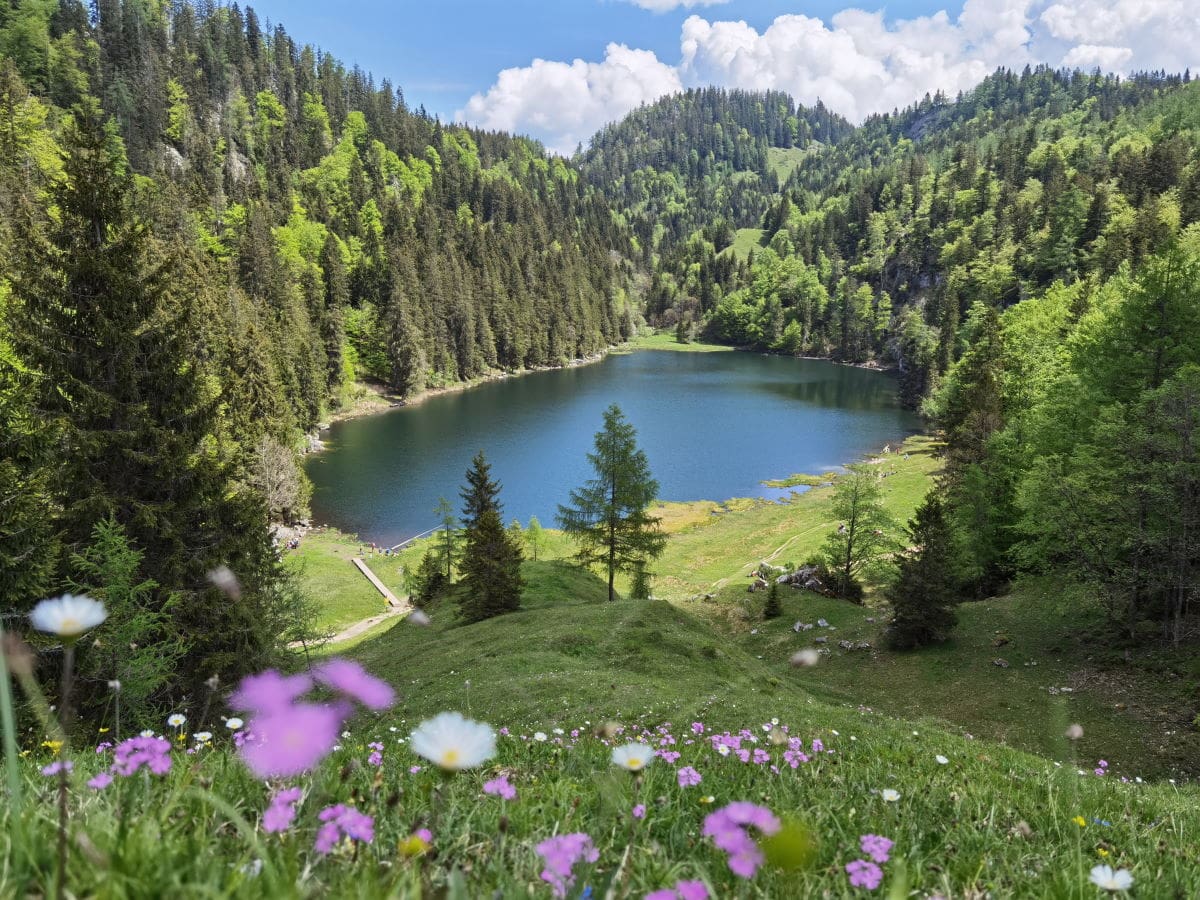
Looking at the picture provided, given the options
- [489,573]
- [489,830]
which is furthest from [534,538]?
[489,830]

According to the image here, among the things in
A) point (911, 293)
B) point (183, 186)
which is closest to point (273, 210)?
point (183, 186)

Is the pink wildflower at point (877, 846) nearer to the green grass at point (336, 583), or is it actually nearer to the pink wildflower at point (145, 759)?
the pink wildflower at point (145, 759)

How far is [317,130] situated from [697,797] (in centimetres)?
19413

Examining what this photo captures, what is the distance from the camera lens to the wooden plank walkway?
41.3 m

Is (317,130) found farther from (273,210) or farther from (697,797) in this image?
(697,797)

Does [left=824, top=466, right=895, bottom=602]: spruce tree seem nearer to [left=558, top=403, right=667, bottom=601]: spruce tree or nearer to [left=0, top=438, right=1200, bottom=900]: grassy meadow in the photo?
[left=558, top=403, right=667, bottom=601]: spruce tree

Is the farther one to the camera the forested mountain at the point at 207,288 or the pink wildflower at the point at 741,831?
the forested mountain at the point at 207,288

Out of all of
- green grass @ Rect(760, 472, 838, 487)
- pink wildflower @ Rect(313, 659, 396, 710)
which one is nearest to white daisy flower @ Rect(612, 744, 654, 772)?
pink wildflower @ Rect(313, 659, 396, 710)

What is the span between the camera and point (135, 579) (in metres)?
14.8

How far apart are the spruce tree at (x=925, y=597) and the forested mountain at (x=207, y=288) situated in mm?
24702

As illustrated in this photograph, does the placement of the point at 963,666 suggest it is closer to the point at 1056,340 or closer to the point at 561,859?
the point at 561,859

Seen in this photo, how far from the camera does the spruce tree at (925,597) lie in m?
26.3

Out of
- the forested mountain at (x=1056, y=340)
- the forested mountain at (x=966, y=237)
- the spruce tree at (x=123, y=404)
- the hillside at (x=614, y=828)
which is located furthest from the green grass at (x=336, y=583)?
the forested mountain at (x=966, y=237)

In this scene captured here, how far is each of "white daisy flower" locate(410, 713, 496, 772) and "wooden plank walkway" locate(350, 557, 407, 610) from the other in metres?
42.9
